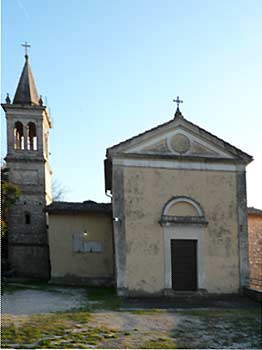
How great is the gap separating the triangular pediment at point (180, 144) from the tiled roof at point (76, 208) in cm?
429

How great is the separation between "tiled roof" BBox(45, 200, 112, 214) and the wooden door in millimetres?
4441

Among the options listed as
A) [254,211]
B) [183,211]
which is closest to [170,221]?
→ [183,211]

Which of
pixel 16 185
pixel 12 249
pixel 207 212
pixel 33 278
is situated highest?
pixel 16 185

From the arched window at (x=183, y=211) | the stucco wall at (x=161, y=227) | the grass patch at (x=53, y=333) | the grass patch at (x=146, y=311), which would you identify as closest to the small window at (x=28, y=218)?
the stucco wall at (x=161, y=227)

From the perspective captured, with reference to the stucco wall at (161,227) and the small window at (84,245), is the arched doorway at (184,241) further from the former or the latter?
the small window at (84,245)

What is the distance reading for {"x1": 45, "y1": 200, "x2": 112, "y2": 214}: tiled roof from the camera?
19188 millimetres

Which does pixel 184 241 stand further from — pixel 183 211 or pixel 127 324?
pixel 127 324

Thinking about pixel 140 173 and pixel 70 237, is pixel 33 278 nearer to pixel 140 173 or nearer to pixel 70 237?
pixel 70 237

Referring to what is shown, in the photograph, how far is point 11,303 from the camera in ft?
40.9

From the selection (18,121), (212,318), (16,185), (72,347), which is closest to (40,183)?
(16,185)

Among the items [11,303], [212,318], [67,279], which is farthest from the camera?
[67,279]

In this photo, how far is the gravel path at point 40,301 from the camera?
11.5 metres

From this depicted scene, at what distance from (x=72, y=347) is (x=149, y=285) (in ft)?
27.1

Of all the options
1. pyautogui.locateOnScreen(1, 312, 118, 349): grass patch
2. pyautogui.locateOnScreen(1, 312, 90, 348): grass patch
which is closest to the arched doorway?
pyautogui.locateOnScreen(1, 312, 90, 348): grass patch
